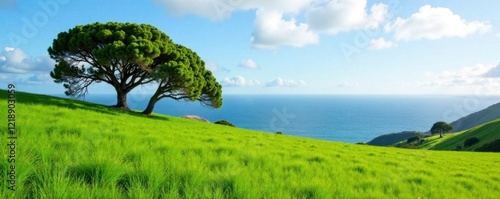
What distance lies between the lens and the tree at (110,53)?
99.5 feet

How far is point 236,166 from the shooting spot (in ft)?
22.4

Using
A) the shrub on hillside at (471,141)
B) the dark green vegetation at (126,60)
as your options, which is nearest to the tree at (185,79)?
the dark green vegetation at (126,60)

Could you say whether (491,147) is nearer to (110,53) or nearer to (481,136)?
(481,136)

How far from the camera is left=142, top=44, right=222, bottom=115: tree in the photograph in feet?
108

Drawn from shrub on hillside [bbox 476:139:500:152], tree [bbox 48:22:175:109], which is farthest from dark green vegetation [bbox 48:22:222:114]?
shrub on hillside [bbox 476:139:500:152]

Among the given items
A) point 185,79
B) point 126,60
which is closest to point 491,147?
point 185,79

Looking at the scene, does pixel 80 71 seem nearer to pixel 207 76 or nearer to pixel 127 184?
pixel 207 76

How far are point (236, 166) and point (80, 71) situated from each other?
35599 mm

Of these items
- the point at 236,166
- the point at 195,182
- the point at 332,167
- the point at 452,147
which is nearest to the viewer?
the point at 195,182

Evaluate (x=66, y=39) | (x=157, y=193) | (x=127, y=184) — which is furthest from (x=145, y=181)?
(x=66, y=39)

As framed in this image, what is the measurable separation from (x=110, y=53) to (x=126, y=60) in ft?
7.35

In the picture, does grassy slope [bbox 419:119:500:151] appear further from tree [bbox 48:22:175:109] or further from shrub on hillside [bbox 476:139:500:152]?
tree [bbox 48:22:175:109]

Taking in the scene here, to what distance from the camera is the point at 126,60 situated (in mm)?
31688

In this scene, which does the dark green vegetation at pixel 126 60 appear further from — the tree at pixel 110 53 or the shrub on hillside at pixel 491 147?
the shrub on hillside at pixel 491 147
